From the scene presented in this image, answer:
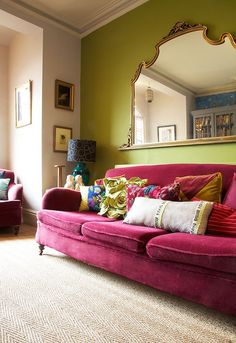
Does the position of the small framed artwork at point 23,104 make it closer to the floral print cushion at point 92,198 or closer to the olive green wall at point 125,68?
the olive green wall at point 125,68

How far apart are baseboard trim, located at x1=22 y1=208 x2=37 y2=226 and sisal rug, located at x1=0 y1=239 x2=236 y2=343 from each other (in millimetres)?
1903

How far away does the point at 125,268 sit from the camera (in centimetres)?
184

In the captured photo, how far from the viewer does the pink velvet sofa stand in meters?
1.39

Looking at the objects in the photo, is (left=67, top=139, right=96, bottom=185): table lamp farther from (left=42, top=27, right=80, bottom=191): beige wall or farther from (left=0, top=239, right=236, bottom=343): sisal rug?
(left=0, top=239, right=236, bottom=343): sisal rug

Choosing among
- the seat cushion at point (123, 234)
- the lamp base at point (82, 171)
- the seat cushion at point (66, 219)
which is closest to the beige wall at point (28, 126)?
the lamp base at point (82, 171)

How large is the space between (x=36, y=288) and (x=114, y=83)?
2736mm

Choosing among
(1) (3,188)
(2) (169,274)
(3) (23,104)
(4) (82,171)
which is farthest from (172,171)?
(3) (23,104)

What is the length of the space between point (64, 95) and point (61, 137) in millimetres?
628

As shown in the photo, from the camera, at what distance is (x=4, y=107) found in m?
4.91

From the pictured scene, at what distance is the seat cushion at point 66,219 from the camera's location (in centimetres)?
220

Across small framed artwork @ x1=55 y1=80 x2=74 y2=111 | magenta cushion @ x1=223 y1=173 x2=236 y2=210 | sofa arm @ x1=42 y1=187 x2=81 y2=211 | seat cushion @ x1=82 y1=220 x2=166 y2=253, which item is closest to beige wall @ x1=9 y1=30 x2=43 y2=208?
small framed artwork @ x1=55 y1=80 x2=74 y2=111

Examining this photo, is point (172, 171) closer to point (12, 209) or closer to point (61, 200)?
point (61, 200)

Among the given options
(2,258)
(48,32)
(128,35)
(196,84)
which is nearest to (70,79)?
(48,32)

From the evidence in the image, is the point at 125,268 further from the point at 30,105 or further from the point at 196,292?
the point at 30,105
